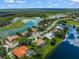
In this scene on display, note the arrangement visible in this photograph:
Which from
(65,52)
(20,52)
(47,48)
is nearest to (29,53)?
(20,52)

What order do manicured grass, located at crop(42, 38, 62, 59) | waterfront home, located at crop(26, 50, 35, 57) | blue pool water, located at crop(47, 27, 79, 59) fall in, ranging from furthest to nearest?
manicured grass, located at crop(42, 38, 62, 59) < waterfront home, located at crop(26, 50, 35, 57) < blue pool water, located at crop(47, 27, 79, 59)

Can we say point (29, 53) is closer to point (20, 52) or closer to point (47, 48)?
point (20, 52)

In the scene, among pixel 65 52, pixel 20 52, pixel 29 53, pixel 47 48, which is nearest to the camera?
pixel 29 53

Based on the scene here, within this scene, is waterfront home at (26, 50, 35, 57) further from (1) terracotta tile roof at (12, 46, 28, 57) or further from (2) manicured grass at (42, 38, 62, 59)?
(2) manicured grass at (42, 38, 62, 59)

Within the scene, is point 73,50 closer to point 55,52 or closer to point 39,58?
point 55,52

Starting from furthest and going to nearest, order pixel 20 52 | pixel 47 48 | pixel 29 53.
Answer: pixel 47 48, pixel 20 52, pixel 29 53

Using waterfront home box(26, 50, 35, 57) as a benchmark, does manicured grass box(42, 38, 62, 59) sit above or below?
below

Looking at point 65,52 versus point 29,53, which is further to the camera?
point 65,52

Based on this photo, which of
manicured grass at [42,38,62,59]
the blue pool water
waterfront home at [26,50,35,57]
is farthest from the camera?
manicured grass at [42,38,62,59]

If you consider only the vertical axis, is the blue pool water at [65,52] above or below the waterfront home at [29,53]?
below

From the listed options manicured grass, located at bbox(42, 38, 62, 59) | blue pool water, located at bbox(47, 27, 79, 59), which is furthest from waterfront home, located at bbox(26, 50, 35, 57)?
blue pool water, located at bbox(47, 27, 79, 59)

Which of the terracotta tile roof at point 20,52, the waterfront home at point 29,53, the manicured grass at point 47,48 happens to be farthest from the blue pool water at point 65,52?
the terracotta tile roof at point 20,52

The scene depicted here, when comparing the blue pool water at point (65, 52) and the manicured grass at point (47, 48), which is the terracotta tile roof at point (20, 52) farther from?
the blue pool water at point (65, 52)
